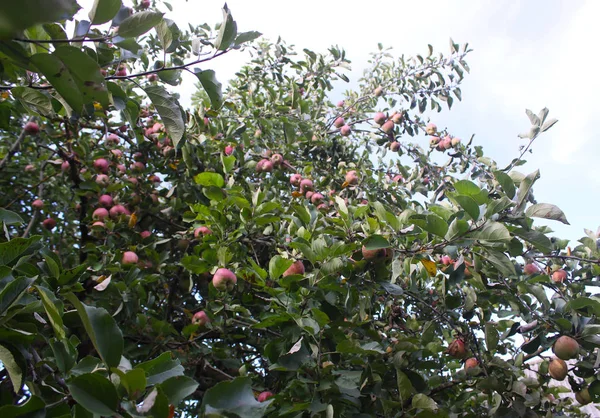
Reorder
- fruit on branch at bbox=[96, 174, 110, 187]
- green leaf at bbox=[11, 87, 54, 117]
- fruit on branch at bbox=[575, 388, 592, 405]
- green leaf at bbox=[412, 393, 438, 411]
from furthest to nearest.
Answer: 1. fruit on branch at bbox=[96, 174, 110, 187]
2. fruit on branch at bbox=[575, 388, 592, 405]
3. green leaf at bbox=[412, 393, 438, 411]
4. green leaf at bbox=[11, 87, 54, 117]

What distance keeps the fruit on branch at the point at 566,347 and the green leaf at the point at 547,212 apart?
19.1 inches

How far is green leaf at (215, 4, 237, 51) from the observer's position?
1.00 meters

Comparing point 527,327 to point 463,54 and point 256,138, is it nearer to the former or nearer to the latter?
point 256,138

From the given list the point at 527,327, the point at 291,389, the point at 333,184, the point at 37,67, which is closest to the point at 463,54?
the point at 333,184

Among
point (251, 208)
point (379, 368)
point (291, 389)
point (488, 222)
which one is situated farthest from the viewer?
point (251, 208)

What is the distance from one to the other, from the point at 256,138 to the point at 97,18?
2.13m

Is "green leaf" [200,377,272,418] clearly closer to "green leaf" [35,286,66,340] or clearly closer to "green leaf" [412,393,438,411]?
"green leaf" [35,286,66,340]

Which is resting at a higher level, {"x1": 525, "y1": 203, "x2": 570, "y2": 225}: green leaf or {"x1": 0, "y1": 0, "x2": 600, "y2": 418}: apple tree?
{"x1": 525, "y1": 203, "x2": 570, "y2": 225}: green leaf

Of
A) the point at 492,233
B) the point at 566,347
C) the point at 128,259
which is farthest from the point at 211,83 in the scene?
the point at 566,347

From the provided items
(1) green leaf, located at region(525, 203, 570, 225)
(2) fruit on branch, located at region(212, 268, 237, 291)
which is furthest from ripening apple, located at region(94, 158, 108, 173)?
(1) green leaf, located at region(525, 203, 570, 225)

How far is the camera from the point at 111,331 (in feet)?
2.33

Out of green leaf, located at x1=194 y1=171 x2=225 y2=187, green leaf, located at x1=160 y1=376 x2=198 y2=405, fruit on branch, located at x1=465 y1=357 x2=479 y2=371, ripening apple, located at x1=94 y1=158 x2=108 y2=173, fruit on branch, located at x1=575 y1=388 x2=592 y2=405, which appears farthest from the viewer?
ripening apple, located at x1=94 y1=158 x2=108 y2=173

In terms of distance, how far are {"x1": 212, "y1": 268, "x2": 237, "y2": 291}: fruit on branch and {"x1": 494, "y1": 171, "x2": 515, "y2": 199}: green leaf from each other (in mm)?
982

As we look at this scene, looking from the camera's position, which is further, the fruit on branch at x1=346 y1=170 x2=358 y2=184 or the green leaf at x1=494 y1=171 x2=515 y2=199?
the fruit on branch at x1=346 y1=170 x2=358 y2=184
